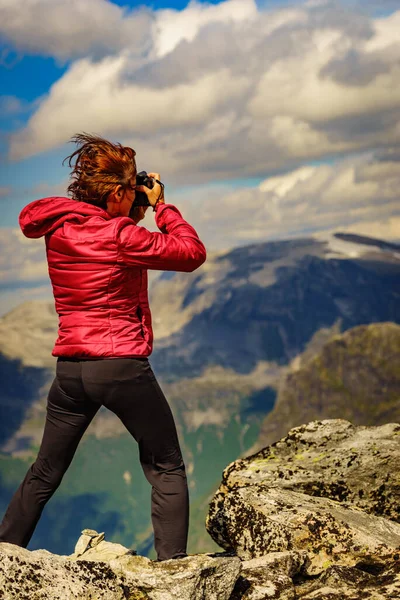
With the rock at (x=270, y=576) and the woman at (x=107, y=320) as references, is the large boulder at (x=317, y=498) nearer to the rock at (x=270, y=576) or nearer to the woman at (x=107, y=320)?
the rock at (x=270, y=576)

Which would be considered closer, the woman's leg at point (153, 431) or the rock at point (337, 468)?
the woman's leg at point (153, 431)

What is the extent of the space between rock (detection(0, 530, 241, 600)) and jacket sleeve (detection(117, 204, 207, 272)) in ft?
12.8

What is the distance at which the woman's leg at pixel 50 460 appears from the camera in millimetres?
8789

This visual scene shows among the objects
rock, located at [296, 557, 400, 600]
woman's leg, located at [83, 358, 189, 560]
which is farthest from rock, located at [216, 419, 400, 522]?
woman's leg, located at [83, 358, 189, 560]

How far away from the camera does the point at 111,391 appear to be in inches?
325

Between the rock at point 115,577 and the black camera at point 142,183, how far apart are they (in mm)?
4829

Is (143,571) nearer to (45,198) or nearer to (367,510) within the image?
(45,198)

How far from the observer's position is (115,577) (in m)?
8.44

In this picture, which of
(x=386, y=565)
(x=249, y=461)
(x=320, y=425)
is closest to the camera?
(x=386, y=565)

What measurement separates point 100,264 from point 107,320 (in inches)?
28.1

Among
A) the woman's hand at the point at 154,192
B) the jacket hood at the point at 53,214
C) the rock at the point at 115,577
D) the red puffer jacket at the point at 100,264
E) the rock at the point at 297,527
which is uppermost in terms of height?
the woman's hand at the point at 154,192

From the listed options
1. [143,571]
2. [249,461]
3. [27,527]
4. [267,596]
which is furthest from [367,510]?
[27,527]

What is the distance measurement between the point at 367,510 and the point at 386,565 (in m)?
2.90

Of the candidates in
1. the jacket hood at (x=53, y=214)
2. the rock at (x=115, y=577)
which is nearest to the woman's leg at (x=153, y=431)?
the rock at (x=115, y=577)
